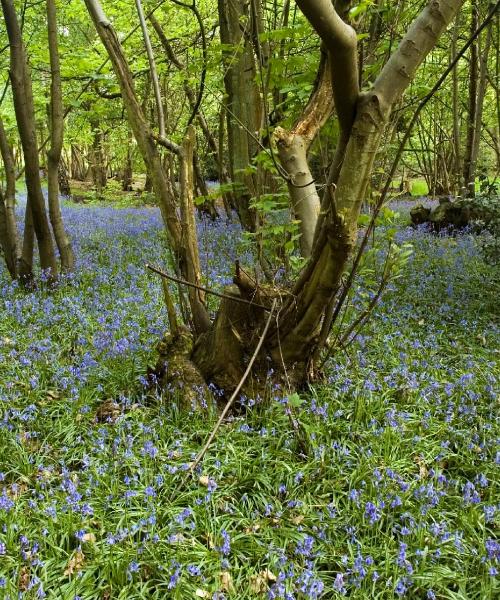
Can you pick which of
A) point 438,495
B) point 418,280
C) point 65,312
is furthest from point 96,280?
point 438,495

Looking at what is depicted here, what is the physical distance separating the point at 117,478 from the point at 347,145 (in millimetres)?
2480

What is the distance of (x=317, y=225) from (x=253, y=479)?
1.76 meters

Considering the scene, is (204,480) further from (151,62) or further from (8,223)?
(8,223)

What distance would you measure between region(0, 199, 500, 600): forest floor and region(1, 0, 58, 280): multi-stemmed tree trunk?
1991 mm

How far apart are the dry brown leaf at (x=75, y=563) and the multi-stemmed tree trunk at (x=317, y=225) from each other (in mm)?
1696

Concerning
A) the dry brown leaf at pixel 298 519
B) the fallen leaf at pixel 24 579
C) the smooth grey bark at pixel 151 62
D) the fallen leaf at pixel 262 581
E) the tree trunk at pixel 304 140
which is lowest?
the fallen leaf at pixel 262 581

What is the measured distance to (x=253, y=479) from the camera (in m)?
3.34

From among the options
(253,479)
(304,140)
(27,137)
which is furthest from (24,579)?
(27,137)

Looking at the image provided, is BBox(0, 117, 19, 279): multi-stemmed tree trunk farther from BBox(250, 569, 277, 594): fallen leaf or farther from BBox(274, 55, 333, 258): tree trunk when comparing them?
BBox(250, 569, 277, 594): fallen leaf

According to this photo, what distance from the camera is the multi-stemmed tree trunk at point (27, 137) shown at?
6656 millimetres

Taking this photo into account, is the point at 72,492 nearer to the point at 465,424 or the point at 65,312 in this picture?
the point at 465,424

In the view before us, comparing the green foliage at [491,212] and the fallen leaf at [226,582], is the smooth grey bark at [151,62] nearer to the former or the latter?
the fallen leaf at [226,582]

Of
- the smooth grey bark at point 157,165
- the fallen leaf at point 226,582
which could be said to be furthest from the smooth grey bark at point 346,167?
the fallen leaf at point 226,582

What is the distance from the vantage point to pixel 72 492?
2977mm
